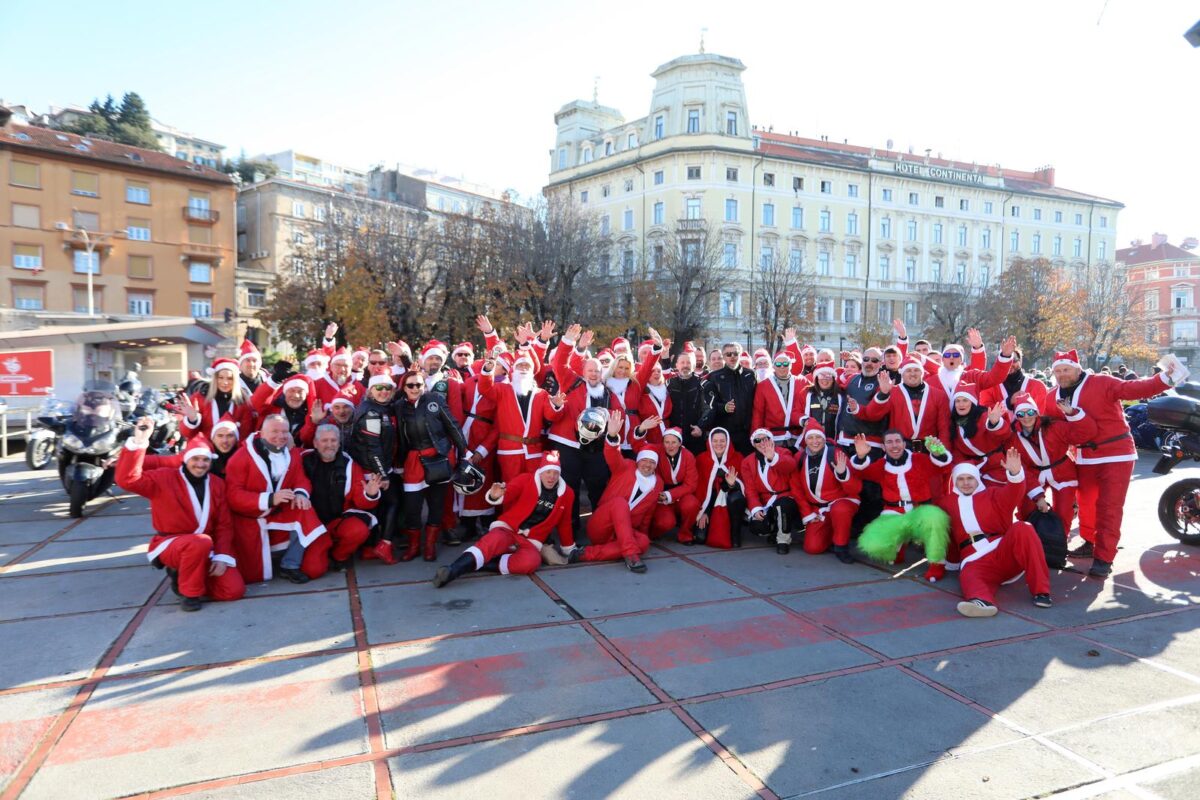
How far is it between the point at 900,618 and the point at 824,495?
6.22 ft

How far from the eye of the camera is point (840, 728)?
3729 mm

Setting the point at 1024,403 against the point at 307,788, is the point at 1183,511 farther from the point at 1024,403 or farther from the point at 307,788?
the point at 307,788

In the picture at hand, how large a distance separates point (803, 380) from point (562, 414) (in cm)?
284

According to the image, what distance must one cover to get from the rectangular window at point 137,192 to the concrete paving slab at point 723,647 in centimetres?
4888

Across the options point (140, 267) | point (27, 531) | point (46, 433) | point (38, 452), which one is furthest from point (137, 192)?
point (27, 531)

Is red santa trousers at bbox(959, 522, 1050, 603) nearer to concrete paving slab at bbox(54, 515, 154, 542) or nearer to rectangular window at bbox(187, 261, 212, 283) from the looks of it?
concrete paving slab at bbox(54, 515, 154, 542)

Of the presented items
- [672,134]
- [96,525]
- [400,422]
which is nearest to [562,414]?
[400,422]

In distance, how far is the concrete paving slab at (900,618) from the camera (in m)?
4.87

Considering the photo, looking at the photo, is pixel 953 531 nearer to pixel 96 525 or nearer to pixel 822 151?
pixel 96 525

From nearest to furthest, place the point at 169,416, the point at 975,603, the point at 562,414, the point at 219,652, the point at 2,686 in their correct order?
1. the point at 2,686
2. the point at 219,652
3. the point at 975,603
4. the point at 562,414
5. the point at 169,416

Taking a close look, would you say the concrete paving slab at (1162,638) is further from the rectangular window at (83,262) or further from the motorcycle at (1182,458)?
the rectangular window at (83,262)

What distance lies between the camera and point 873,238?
54.4 meters

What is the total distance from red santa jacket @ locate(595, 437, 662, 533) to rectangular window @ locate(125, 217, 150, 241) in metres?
46.6

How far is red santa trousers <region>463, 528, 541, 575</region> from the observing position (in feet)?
20.0
